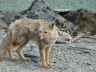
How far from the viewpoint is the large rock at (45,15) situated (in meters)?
12.4

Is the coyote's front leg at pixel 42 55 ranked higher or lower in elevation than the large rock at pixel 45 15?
lower

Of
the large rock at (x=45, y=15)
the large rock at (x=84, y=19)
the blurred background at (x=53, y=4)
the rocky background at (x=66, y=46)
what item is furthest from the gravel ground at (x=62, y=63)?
the blurred background at (x=53, y=4)

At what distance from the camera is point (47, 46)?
8.04m

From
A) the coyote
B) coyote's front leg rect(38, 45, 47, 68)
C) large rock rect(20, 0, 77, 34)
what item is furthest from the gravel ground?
large rock rect(20, 0, 77, 34)

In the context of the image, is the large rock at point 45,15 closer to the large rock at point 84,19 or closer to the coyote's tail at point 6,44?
the large rock at point 84,19

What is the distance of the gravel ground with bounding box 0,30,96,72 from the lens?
7746mm

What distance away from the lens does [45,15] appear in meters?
12.6

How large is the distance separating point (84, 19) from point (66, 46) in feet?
12.9

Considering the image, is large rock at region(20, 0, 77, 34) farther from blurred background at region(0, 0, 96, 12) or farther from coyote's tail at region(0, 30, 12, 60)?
coyote's tail at region(0, 30, 12, 60)

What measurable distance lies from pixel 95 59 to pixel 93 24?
4.83 meters

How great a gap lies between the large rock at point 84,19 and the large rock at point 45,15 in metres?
0.92

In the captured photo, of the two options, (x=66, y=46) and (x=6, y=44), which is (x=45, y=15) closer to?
(x=66, y=46)

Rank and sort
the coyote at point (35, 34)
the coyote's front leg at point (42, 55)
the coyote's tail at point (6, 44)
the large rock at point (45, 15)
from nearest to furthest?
the coyote at point (35, 34) → the coyote's front leg at point (42, 55) → the coyote's tail at point (6, 44) → the large rock at point (45, 15)

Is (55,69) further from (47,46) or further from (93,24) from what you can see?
(93,24)
